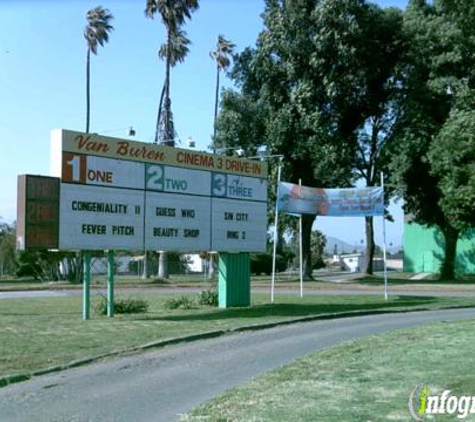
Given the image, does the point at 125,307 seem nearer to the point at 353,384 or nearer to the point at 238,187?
the point at 238,187

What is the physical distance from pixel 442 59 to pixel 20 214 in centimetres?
2938

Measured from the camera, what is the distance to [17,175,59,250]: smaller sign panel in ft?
56.9

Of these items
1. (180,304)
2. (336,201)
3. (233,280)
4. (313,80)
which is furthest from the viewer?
(313,80)

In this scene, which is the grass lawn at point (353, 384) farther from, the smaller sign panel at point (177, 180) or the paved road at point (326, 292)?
the paved road at point (326, 292)

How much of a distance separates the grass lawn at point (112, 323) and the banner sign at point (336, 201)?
3381mm

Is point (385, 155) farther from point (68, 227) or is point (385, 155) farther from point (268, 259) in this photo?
point (68, 227)

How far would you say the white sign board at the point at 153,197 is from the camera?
18375 millimetres

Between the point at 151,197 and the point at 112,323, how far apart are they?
14.2ft

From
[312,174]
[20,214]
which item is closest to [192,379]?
[20,214]

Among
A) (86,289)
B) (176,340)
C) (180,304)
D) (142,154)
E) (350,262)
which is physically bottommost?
(176,340)

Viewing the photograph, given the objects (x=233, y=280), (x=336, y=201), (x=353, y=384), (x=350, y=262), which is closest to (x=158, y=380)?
(x=353, y=384)

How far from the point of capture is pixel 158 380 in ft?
34.2

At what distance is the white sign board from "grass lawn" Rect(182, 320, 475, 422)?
27.8ft

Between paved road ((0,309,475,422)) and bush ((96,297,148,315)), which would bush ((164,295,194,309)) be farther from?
paved road ((0,309,475,422))
